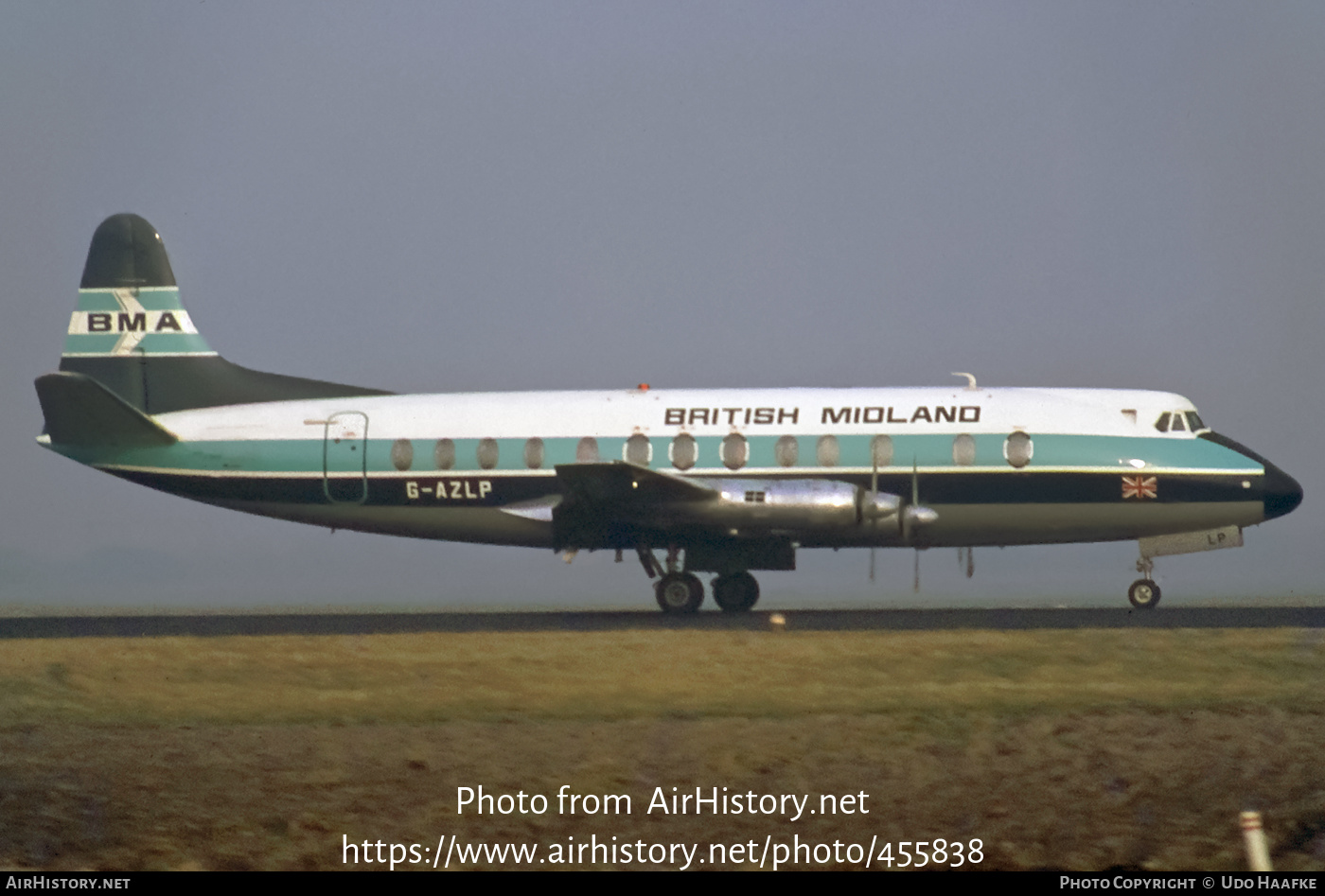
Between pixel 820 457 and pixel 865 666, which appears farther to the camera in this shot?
pixel 820 457

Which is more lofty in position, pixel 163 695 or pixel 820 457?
pixel 820 457

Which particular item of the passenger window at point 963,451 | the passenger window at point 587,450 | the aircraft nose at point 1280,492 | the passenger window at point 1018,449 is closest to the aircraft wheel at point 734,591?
the passenger window at point 587,450

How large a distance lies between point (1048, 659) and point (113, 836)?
509 inches

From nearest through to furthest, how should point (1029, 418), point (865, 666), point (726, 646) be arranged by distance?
point (865, 666), point (726, 646), point (1029, 418)

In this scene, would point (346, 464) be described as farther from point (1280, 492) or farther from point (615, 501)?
point (1280, 492)

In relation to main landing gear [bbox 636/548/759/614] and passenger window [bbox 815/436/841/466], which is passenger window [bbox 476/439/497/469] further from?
passenger window [bbox 815/436/841/466]

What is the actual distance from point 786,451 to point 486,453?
19.3 ft

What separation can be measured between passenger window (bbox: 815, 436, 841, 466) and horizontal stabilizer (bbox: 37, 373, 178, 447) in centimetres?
1321

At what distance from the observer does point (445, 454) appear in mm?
28859

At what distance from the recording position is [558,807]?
43.9 ft

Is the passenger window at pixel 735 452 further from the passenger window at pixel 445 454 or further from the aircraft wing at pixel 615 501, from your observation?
the passenger window at pixel 445 454

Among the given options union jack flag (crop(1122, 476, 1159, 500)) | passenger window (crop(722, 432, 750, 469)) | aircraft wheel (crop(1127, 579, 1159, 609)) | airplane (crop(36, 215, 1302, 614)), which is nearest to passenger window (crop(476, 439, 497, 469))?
airplane (crop(36, 215, 1302, 614))
